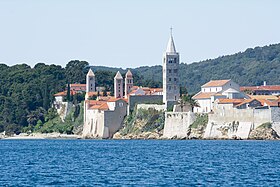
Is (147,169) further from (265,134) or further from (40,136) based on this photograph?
(40,136)

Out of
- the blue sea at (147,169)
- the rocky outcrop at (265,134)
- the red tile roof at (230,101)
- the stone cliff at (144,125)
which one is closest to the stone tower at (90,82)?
the stone cliff at (144,125)

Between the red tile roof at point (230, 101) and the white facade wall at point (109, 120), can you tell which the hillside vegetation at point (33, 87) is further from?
the red tile roof at point (230, 101)

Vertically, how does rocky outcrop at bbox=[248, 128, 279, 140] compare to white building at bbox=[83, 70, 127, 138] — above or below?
below

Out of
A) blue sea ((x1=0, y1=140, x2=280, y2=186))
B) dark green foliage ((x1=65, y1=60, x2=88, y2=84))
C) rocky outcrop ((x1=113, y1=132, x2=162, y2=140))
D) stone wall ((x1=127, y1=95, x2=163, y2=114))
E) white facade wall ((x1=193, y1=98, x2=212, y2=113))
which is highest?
dark green foliage ((x1=65, y1=60, x2=88, y2=84))

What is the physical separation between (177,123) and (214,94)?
7505 millimetres

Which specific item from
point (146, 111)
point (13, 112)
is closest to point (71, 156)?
point (146, 111)

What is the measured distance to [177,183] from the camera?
44500 mm

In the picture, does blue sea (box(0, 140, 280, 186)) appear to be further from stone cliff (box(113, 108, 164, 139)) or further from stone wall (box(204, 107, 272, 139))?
stone cliff (box(113, 108, 164, 139))

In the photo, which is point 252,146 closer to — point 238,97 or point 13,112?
point 238,97

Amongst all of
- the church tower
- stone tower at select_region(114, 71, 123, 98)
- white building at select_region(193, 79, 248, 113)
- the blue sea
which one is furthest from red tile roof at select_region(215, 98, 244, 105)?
the blue sea

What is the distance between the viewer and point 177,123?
337 ft

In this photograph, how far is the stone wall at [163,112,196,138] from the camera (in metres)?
101

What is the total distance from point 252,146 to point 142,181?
37.0 m

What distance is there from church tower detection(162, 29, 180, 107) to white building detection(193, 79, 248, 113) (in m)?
3.30
